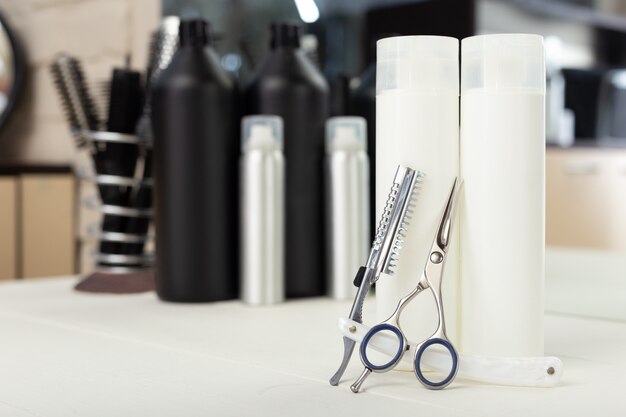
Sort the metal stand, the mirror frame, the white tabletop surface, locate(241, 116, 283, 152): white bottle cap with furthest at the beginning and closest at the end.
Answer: the mirror frame < the metal stand < locate(241, 116, 283, 152): white bottle cap < the white tabletop surface

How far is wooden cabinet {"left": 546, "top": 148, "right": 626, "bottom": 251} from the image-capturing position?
0.81 metres

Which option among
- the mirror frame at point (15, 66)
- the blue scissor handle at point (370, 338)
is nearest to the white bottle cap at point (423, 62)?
the blue scissor handle at point (370, 338)

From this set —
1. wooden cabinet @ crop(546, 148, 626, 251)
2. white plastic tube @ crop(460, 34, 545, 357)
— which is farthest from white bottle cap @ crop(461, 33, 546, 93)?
wooden cabinet @ crop(546, 148, 626, 251)

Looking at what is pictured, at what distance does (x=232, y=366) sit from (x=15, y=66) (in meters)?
1.45

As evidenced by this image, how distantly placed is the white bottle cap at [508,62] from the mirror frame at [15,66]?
4.96 ft

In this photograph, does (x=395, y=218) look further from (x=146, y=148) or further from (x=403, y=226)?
(x=146, y=148)

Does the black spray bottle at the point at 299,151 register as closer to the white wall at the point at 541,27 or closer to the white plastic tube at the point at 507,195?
the white wall at the point at 541,27

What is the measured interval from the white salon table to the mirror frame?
1.09m

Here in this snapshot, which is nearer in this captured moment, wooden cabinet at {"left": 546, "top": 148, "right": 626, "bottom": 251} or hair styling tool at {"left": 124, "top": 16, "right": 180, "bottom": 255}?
wooden cabinet at {"left": 546, "top": 148, "right": 626, "bottom": 251}

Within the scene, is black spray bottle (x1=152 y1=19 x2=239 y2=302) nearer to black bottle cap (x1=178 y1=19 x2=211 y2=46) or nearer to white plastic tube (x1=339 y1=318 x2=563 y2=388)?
black bottle cap (x1=178 y1=19 x2=211 y2=46)

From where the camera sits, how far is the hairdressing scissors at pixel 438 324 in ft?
1.51

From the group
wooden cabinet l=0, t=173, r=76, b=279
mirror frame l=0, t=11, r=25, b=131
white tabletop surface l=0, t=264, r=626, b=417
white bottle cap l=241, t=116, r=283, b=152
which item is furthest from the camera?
mirror frame l=0, t=11, r=25, b=131

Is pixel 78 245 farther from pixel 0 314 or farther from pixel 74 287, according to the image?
pixel 0 314

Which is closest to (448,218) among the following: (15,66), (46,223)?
(46,223)
